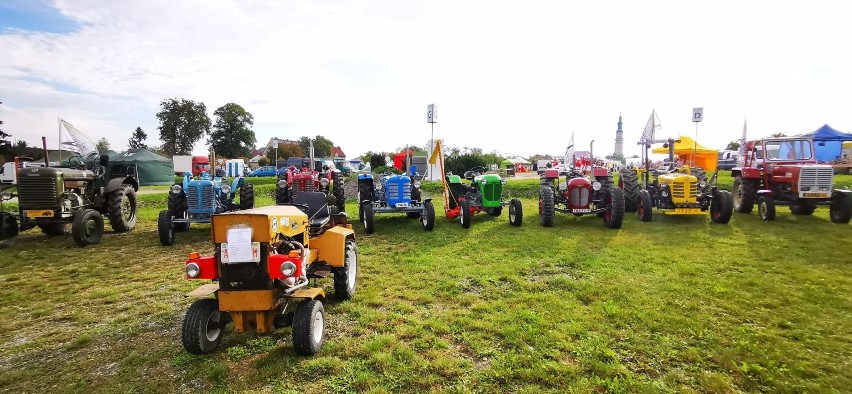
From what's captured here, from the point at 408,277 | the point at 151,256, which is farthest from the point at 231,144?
the point at 408,277

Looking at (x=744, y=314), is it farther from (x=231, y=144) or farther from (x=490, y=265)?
(x=231, y=144)

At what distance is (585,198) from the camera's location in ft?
31.5

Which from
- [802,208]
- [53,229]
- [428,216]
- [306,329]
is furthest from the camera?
[802,208]

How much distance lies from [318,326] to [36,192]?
815 centimetres

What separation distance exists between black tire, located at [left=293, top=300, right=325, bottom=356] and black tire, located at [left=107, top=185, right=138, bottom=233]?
827 cm

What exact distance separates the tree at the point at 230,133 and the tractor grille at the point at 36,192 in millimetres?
49579

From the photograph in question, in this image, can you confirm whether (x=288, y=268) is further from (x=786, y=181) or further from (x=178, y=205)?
(x=786, y=181)

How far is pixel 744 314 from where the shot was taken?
403 cm

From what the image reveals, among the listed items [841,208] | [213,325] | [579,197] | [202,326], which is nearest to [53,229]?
[213,325]

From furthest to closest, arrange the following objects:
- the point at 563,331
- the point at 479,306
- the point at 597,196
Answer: the point at 597,196, the point at 479,306, the point at 563,331

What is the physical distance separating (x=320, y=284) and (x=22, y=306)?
3.33 meters

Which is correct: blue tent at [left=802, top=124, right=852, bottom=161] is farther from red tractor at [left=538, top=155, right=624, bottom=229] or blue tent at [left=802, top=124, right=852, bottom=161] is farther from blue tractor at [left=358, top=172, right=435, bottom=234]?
blue tractor at [left=358, top=172, right=435, bottom=234]

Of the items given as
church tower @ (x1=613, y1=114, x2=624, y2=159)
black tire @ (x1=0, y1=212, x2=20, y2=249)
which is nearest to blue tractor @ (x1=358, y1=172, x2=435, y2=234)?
black tire @ (x1=0, y1=212, x2=20, y2=249)

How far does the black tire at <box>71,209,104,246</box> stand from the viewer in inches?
304
